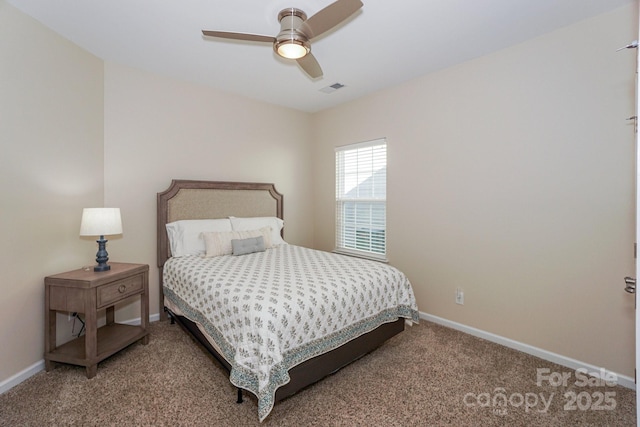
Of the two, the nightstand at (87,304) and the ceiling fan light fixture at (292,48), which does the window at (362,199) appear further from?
the nightstand at (87,304)

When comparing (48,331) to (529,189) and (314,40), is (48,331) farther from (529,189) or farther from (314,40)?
(529,189)

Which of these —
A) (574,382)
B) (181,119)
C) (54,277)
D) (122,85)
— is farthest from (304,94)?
(574,382)

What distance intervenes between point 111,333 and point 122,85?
2.33 m

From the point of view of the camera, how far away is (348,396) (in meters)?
1.98

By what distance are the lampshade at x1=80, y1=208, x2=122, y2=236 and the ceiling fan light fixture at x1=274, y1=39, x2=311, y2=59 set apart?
1866mm

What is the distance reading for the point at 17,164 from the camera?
2.11 m

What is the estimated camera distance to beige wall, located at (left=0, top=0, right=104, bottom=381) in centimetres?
205

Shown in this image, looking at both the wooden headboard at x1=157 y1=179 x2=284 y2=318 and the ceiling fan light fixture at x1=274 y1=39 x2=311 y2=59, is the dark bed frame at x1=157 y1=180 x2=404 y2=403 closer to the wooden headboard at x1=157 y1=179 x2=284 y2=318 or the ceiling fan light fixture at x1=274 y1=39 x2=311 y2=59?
the wooden headboard at x1=157 y1=179 x2=284 y2=318

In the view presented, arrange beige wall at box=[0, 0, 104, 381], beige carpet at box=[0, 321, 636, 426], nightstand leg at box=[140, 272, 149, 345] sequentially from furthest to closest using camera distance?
1. nightstand leg at box=[140, 272, 149, 345]
2. beige wall at box=[0, 0, 104, 381]
3. beige carpet at box=[0, 321, 636, 426]

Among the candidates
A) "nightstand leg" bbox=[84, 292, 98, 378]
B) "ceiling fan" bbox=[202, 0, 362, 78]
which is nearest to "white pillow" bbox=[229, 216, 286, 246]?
"nightstand leg" bbox=[84, 292, 98, 378]

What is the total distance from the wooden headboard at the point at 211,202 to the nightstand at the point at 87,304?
0.76 meters

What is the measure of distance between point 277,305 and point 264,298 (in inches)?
4.4

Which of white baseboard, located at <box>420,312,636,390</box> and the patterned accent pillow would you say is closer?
white baseboard, located at <box>420,312,636,390</box>

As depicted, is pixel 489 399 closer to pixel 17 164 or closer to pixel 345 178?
pixel 345 178
